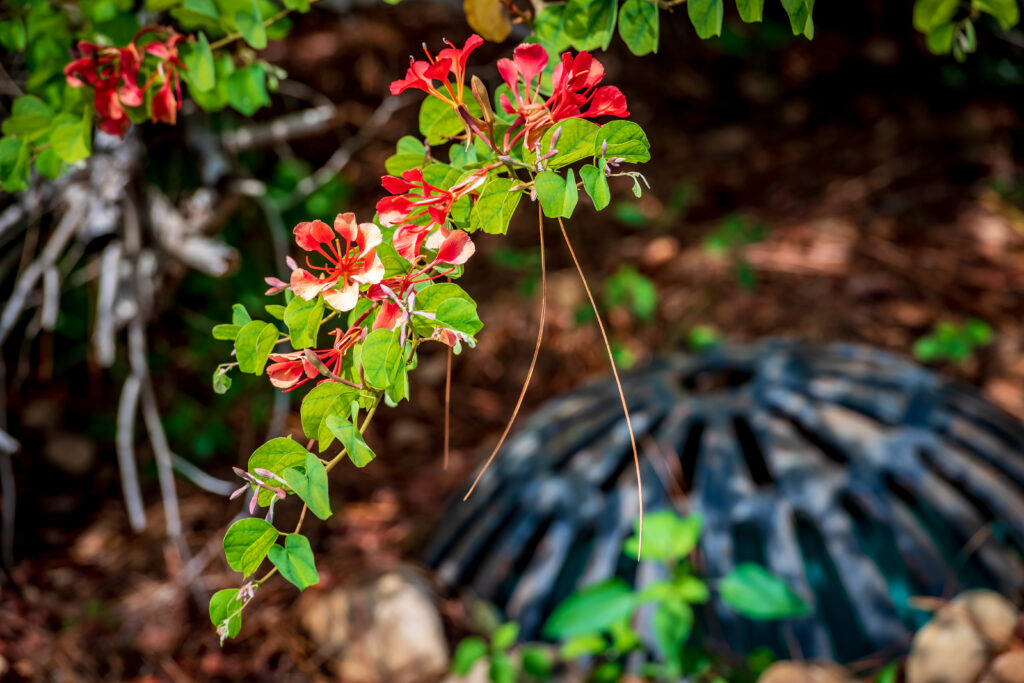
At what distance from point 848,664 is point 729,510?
1.08 ft

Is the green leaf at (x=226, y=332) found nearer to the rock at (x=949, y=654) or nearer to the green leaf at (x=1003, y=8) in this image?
the green leaf at (x=1003, y=8)

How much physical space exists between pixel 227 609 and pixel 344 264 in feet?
1.03

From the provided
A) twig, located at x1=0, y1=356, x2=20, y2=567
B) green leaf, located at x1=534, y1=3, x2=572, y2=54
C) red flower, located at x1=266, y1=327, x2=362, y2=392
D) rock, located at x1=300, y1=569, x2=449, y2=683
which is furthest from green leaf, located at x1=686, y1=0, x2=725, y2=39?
Result: twig, located at x1=0, y1=356, x2=20, y2=567

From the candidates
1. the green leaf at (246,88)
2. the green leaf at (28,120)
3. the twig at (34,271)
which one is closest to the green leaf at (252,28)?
the green leaf at (246,88)

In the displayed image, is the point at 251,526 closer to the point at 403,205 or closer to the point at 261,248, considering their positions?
the point at 403,205

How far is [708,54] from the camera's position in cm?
370

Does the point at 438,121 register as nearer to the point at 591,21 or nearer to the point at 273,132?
the point at 591,21

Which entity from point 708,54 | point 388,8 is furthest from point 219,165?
point 708,54

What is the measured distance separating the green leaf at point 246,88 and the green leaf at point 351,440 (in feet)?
2.18

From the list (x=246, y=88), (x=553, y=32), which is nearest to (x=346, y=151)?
(x=246, y=88)

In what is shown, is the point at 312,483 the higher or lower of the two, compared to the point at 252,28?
lower

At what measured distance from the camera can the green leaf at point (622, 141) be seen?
1.98ft

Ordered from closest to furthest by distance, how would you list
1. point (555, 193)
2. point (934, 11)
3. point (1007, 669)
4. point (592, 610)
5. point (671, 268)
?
1. point (555, 193)
2. point (934, 11)
3. point (1007, 669)
4. point (592, 610)
5. point (671, 268)

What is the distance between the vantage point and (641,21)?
0.79 m
